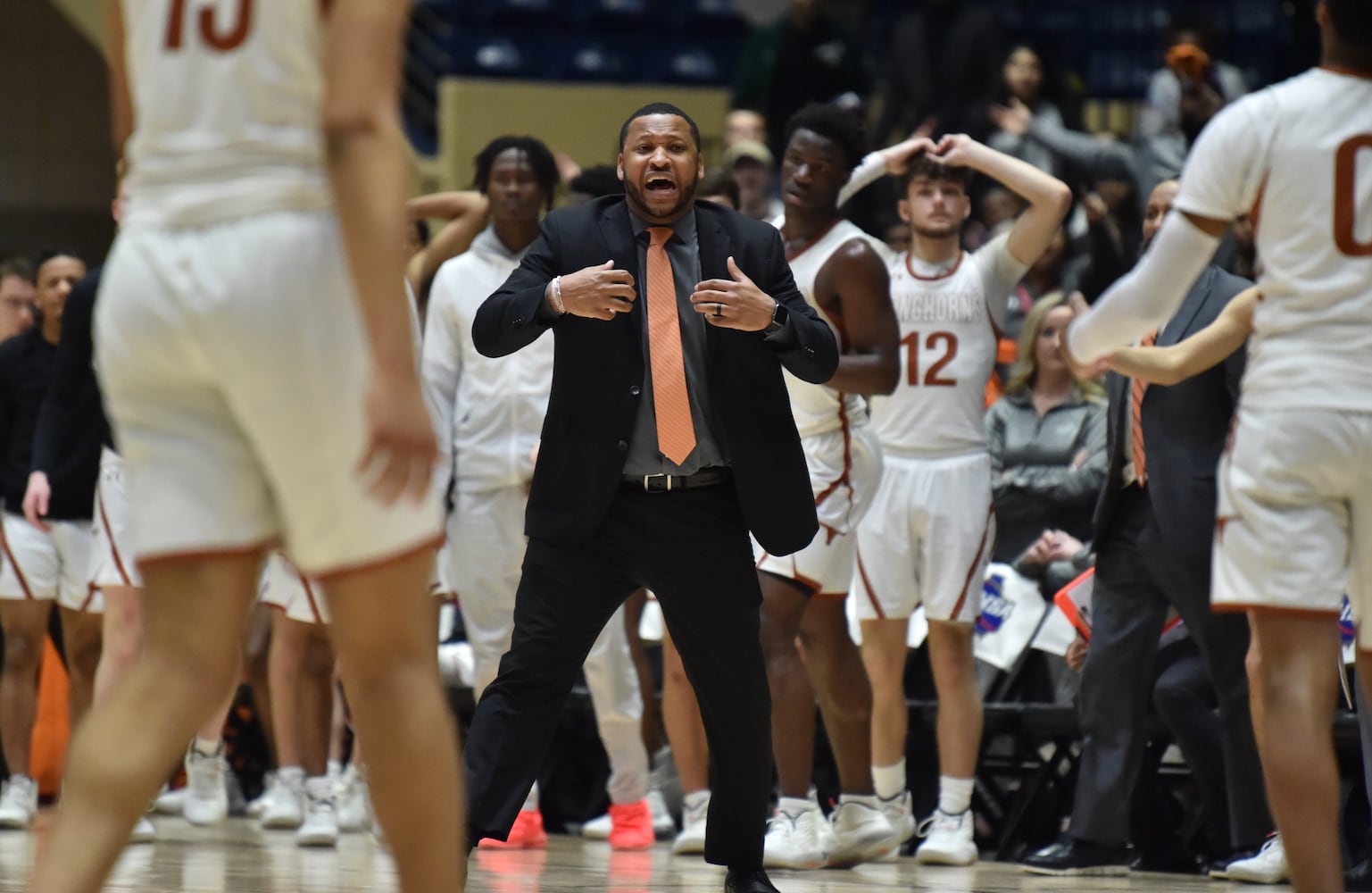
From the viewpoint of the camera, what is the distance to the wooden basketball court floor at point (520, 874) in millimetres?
5246

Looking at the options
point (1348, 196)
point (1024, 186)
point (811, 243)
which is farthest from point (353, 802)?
point (1348, 196)

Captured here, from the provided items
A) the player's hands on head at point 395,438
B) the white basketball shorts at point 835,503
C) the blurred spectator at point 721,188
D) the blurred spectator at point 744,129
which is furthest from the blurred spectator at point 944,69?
the player's hands on head at point 395,438

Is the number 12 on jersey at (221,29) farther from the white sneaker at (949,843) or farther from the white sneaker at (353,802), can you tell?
the white sneaker at (353,802)

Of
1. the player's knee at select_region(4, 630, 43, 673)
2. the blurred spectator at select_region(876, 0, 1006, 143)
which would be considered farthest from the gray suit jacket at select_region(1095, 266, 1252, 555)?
the blurred spectator at select_region(876, 0, 1006, 143)

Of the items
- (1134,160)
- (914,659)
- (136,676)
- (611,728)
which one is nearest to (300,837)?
(611,728)

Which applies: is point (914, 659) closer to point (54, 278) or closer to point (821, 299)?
point (821, 299)

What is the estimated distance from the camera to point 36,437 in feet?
24.7

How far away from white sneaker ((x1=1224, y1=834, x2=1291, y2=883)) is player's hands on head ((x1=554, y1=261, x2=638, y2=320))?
9.36 feet

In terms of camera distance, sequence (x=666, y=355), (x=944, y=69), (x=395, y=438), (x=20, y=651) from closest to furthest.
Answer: (x=395, y=438) < (x=666, y=355) < (x=20, y=651) < (x=944, y=69)

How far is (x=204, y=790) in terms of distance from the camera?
7426mm

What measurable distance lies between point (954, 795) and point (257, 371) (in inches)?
169

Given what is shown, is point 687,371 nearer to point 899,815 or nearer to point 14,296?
point 899,815

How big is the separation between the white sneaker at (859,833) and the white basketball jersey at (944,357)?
1.27 metres

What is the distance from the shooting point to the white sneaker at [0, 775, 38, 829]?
766 centimetres
